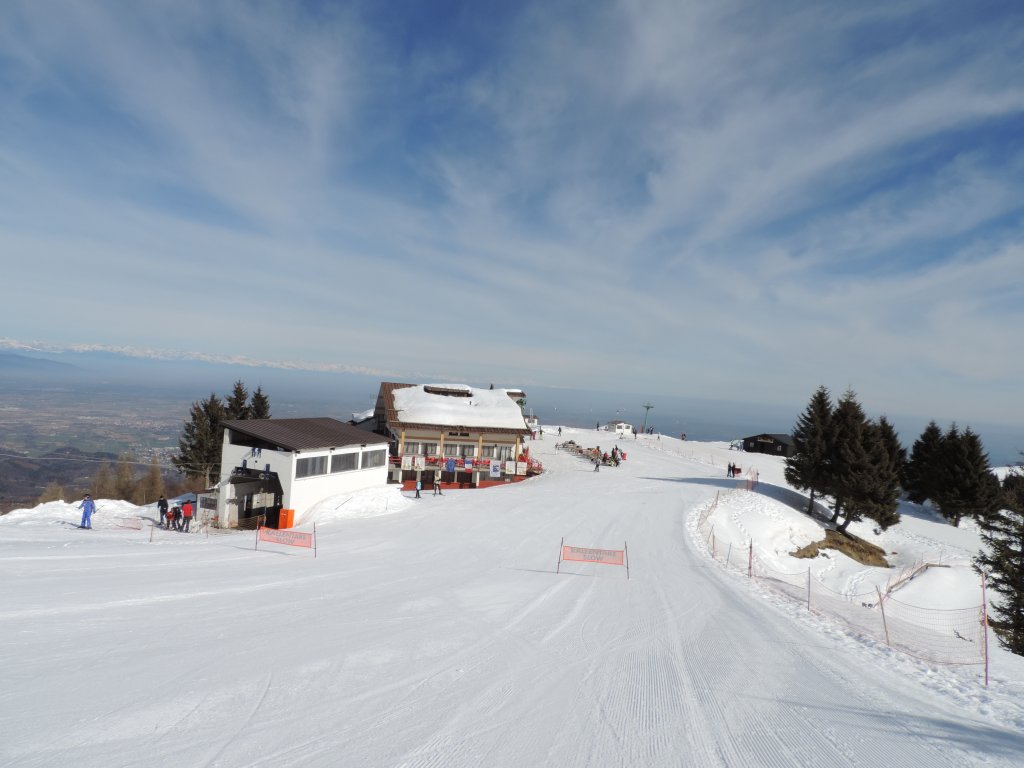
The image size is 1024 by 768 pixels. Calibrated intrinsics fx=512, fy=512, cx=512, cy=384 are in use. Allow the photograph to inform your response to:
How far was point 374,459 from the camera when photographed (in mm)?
30203

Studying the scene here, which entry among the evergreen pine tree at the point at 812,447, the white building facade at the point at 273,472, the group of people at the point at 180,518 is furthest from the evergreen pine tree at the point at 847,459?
the group of people at the point at 180,518

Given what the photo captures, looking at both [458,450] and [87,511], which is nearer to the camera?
[87,511]

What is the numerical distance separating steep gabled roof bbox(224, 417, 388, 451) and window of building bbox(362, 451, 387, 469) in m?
0.71

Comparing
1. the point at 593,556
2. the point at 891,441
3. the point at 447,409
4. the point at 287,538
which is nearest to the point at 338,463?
the point at 287,538

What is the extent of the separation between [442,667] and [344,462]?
20.6 metres

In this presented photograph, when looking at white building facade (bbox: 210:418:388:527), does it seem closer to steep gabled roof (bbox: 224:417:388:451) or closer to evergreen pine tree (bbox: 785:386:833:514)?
steep gabled roof (bbox: 224:417:388:451)

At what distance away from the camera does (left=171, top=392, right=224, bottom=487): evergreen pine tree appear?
43781mm

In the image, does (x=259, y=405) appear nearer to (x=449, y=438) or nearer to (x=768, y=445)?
(x=449, y=438)

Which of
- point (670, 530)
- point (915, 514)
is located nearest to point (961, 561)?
Result: point (915, 514)

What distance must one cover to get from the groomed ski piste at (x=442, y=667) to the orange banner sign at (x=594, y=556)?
0.41 m

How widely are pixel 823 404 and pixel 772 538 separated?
12.8 meters

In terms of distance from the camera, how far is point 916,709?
8266 mm

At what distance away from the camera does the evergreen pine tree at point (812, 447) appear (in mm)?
34438

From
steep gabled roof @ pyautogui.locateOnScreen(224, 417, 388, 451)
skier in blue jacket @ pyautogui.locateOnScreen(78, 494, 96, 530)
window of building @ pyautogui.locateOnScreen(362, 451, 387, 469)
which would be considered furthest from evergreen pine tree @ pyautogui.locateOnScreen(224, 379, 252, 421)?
skier in blue jacket @ pyautogui.locateOnScreen(78, 494, 96, 530)
